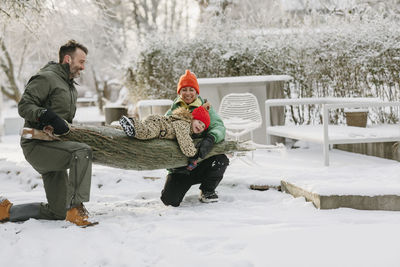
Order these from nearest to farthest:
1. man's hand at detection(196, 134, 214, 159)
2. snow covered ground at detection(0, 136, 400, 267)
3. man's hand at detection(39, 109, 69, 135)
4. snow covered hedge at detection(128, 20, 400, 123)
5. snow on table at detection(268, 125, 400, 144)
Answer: snow covered ground at detection(0, 136, 400, 267) < man's hand at detection(39, 109, 69, 135) < man's hand at detection(196, 134, 214, 159) < snow on table at detection(268, 125, 400, 144) < snow covered hedge at detection(128, 20, 400, 123)

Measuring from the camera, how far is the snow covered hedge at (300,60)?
25.5 ft

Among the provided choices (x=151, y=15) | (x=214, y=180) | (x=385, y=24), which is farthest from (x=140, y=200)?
(x=151, y=15)

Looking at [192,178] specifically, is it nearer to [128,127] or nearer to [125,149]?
[125,149]

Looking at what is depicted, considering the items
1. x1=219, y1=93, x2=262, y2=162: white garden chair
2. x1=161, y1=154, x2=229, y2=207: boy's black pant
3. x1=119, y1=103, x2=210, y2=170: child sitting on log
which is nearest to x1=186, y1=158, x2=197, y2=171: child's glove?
x1=119, y1=103, x2=210, y2=170: child sitting on log

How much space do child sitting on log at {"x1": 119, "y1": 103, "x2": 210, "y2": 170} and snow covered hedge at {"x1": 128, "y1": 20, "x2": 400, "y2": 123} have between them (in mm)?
4750

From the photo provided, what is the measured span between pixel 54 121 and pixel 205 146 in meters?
1.35

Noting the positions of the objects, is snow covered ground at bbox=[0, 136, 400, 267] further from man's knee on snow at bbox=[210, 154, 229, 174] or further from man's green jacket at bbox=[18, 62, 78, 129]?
man's green jacket at bbox=[18, 62, 78, 129]

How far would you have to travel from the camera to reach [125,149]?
381 centimetres

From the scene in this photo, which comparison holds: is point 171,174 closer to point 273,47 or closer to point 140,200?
point 140,200

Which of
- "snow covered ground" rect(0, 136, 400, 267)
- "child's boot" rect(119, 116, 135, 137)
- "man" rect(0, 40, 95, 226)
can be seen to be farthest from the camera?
"child's boot" rect(119, 116, 135, 137)

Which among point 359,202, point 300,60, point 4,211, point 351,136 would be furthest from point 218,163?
point 300,60

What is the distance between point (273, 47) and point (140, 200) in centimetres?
538

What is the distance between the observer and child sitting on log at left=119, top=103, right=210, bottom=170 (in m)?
3.79

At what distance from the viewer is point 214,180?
4.27 meters
